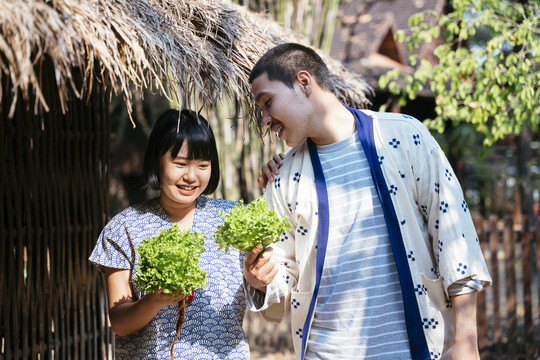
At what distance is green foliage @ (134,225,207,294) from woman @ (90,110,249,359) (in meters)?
0.22

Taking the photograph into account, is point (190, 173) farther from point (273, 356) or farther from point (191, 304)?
point (273, 356)

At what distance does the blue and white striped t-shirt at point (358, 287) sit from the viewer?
2.34 m

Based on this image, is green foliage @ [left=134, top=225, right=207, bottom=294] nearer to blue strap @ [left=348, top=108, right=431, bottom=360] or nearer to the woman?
the woman

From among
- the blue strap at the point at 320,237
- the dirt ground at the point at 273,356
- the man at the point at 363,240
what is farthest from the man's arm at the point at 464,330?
the dirt ground at the point at 273,356

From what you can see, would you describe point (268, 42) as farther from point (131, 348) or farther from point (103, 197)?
point (131, 348)

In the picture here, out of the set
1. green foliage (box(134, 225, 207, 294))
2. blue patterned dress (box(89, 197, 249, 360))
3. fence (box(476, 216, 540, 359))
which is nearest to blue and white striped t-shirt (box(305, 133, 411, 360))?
blue patterned dress (box(89, 197, 249, 360))

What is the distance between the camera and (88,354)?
395 centimetres

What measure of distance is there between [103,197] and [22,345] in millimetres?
1053

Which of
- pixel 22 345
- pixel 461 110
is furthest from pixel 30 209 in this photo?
pixel 461 110

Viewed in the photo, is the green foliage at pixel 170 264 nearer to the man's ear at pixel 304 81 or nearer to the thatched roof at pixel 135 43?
the thatched roof at pixel 135 43

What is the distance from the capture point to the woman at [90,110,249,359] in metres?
2.58

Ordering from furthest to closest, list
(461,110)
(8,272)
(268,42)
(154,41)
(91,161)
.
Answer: (461,110) < (91,161) < (268,42) < (8,272) < (154,41)

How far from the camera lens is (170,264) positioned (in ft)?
7.34

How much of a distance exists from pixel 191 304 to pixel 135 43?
44.3 inches
